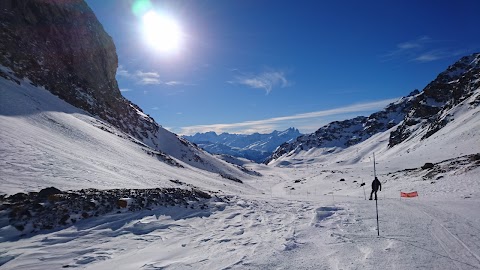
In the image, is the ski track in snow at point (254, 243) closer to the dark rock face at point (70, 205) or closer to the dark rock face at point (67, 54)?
the dark rock face at point (70, 205)

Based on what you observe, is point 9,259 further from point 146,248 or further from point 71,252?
point 146,248

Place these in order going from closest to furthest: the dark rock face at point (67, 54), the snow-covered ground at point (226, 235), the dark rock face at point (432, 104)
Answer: the snow-covered ground at point (226, 235)
the dark rock face at point (67, 54)
the dark rock face at point (432, 104)

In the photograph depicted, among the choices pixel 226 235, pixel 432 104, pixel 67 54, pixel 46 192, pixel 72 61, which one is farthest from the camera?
pixel 432 104

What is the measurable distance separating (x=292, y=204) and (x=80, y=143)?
22597 mm

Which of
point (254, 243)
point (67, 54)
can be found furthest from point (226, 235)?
point (67, 54)

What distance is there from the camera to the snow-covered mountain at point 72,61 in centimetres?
4878

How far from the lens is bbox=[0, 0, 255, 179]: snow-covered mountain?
48781 millimetres

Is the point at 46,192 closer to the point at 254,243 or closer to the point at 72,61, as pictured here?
the point at 254,243

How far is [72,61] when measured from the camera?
63000mm

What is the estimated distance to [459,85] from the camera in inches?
4188

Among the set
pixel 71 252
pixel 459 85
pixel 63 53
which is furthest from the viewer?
pixel 459 85

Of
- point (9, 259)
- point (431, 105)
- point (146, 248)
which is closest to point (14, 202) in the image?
point (9, 259)

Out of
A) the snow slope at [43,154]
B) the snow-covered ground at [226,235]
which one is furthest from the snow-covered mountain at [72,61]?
the snow-covered ground at [226,235]

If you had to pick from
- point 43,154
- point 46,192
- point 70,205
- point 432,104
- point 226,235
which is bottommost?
point 226,235
